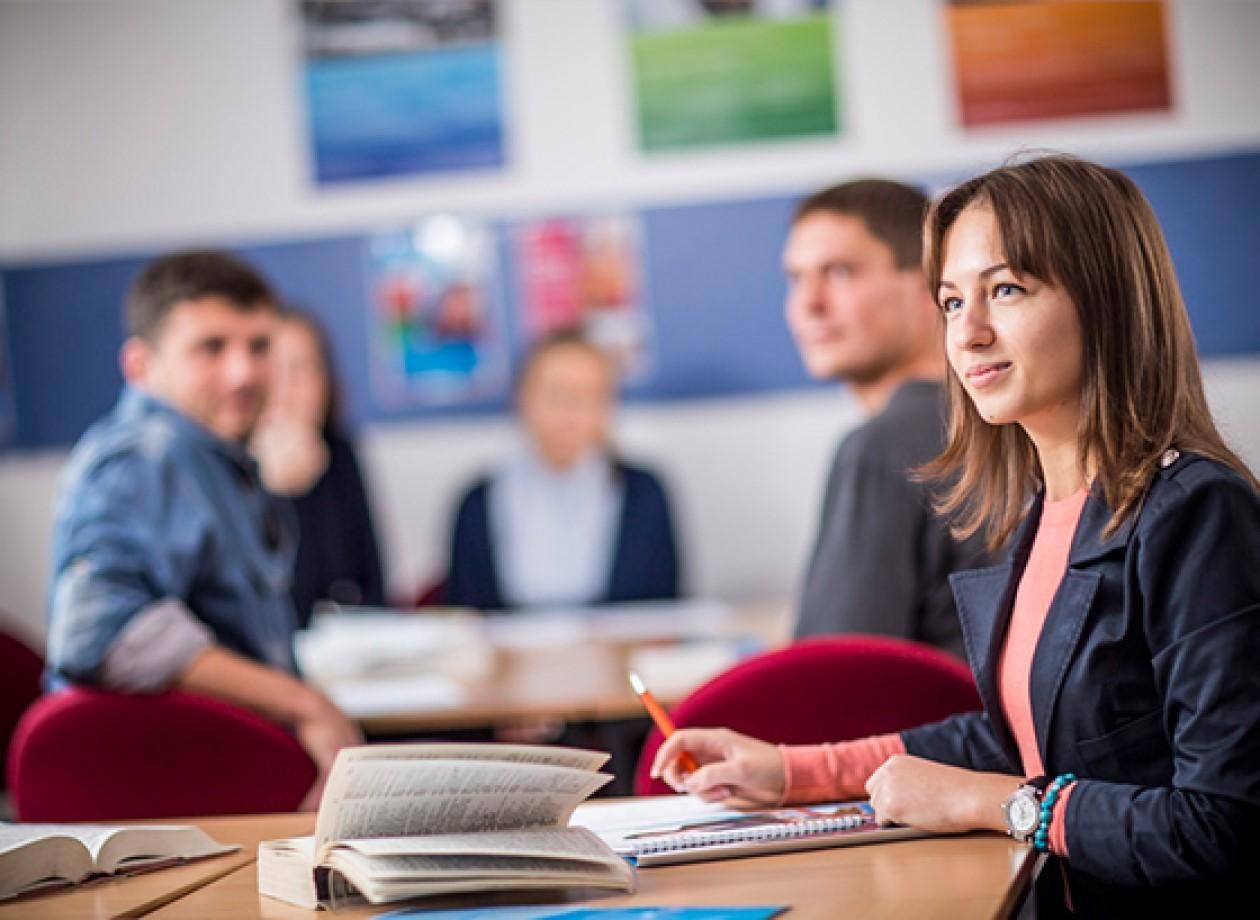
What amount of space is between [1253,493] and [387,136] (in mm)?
4249

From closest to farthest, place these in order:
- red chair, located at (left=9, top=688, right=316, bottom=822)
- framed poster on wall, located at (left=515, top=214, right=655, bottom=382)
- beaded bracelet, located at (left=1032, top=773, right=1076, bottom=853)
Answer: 1. beaded bracelet, located at (left=1032, top=773, right=1076, bottom=853)
2. red chair, located at (left=9, top=688, right=316, bottom=822)
3. framed poster on wall, located at (left=515, top=214, right=655, bottom=382)

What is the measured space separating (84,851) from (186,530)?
120cm

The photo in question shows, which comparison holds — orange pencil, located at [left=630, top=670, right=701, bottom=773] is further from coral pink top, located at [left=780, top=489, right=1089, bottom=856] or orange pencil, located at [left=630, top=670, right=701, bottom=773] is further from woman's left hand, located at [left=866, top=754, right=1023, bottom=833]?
woman's left hand, located at [left=866, top=754, right=1023, bottom=833]

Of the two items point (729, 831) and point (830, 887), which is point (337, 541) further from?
point (830, 887)

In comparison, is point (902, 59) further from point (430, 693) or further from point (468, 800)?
point (468, 800)

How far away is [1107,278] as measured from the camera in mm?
1524

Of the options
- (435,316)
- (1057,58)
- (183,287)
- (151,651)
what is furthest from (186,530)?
(1057,58)

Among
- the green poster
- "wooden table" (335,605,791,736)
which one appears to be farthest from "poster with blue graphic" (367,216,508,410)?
"wooden table" (335,605,791,736)

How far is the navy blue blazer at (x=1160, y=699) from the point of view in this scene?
137 centimetres

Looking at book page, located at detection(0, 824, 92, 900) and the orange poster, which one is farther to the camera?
the orange poster

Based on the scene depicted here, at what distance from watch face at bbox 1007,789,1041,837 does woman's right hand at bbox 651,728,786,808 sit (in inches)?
12.1

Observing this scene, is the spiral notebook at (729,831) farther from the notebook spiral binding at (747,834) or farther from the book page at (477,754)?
the book page at (477,754)

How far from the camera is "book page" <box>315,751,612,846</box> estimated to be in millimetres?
1472

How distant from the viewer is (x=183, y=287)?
3090 mm
